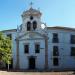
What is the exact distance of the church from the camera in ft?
156

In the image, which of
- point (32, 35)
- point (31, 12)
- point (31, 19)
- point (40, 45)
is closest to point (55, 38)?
point (40, 45)

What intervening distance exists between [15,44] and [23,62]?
3588 millimetres

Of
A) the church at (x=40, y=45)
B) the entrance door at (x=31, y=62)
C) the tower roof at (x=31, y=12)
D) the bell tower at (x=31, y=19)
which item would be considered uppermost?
the tower roof at (x=31, y=12)

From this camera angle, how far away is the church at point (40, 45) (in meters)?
47.6

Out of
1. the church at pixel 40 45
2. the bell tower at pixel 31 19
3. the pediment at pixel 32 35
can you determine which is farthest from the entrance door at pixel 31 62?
the bell tower at pixel 31 19

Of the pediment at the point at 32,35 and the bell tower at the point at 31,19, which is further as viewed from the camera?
the bell tower at the point at 31,19

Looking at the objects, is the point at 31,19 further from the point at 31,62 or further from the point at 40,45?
the point at 31,62

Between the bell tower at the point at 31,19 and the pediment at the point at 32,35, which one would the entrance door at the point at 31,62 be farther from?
the bell tower at the point at 31,19

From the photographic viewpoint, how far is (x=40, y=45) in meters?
47.7

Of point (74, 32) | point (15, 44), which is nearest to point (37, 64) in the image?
point (15, 44)

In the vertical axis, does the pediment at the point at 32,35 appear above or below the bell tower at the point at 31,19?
below

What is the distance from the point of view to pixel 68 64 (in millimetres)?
48312

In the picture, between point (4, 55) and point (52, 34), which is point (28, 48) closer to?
point (52, 34)

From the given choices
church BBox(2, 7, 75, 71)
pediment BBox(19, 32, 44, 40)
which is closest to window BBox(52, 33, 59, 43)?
church BBox(2, 7, 75, 71)
